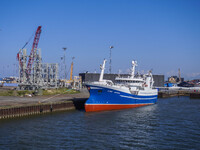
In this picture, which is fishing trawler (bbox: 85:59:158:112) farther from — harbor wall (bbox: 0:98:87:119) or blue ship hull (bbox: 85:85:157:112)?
harbor wall (bbox: 0:98:87:119)

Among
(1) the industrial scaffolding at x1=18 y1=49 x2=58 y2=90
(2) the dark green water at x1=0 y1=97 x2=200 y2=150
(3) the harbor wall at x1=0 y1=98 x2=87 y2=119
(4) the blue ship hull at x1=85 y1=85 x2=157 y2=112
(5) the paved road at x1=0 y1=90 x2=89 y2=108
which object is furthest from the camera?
(1) the industrial scaffolding at x1=18 y1=49 x2=58 y2=90

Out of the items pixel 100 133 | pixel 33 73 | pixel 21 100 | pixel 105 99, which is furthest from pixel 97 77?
pixel 100 133

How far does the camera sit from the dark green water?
98.1ft

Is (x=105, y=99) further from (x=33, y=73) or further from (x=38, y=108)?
(x=33, y=73)

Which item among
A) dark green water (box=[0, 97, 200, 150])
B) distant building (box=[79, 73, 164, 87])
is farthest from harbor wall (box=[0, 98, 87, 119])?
distant building (box=[79, 73, 164, 87])

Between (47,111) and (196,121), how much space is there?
32.2 meters

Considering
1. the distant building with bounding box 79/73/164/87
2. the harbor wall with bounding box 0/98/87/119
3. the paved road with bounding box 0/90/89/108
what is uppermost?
the distant building with bounding box 79/73/164/87

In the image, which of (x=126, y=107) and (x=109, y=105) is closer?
(x=109, y=105)

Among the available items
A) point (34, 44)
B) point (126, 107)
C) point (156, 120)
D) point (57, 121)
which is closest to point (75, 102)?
point (126, 107)

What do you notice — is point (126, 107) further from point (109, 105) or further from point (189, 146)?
point (189, 146)

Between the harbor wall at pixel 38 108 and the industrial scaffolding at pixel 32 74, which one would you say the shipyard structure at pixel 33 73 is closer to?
the industrial scaffolding at pixel 32 74

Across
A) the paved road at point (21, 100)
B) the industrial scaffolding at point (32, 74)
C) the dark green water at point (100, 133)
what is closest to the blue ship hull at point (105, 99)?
the dark green water at point (100, 133)

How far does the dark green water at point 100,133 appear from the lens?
29906mm

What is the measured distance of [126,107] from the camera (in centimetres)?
6103
